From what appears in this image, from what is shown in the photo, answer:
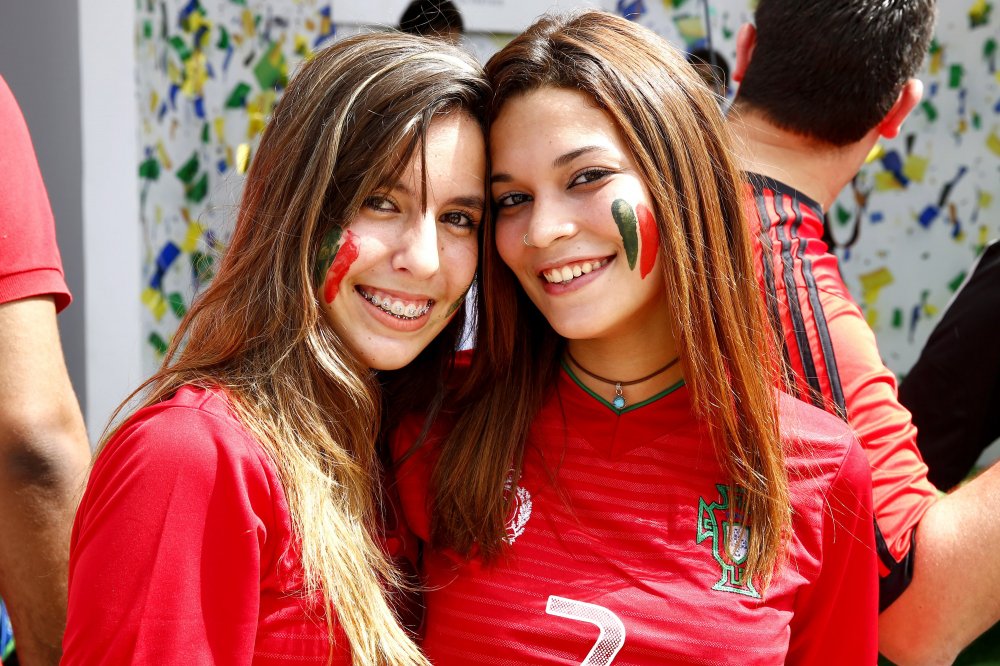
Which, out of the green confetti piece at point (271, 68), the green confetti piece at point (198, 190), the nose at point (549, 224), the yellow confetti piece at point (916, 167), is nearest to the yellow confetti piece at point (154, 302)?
the green confetti piece at point (198, 190)

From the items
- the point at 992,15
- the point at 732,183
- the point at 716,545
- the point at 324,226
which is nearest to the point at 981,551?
the point at 716,545

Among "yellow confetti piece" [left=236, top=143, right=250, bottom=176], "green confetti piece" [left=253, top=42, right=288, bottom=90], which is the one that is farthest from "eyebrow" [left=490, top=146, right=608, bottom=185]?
"green confetti piece" [left=253, top=42, right=288, bottom=90]

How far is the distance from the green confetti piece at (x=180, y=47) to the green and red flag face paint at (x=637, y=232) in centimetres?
198

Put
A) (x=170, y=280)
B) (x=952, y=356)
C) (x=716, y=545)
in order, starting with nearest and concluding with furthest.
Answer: (x=716, y=545), (x=952, y=356), (x=170, y=280)

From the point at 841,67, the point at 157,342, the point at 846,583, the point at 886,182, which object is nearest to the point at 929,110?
the point at 886,182

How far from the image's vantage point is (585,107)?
175cm

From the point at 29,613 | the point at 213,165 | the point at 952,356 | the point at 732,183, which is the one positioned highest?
the point at 732,183

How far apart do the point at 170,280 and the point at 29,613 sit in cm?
151

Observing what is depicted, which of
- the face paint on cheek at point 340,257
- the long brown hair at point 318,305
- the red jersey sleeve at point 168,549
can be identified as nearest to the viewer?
the red jersey sleeve at point 168,549

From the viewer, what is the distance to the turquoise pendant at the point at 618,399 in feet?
6.05

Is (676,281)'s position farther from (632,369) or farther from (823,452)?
(823,452)

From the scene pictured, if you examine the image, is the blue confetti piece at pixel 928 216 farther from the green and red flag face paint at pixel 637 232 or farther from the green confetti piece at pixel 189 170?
the green confetti piece at pixel 189 170

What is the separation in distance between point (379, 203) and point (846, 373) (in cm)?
90

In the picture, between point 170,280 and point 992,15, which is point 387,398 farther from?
point 992,15
